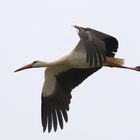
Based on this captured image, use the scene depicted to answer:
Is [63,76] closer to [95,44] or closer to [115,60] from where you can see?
[115,60]

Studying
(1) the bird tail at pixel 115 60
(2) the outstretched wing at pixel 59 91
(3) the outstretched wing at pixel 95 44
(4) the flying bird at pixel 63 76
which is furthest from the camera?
(2) the outstretched wing at pixel 59 91

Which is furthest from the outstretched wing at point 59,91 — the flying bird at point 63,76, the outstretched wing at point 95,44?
the outstretched wing at point 95,44

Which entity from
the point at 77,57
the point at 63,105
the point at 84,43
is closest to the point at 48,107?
the point at 63,105

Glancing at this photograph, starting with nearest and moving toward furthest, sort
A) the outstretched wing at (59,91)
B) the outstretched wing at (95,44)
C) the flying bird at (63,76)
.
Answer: the outstretched wing at (95,44) → the flying bird at (63,76) → the outstretched wing at (59,91)

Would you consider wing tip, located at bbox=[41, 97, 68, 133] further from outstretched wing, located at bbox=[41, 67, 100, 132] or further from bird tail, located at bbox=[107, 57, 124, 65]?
bird tail, located at bbox=[107, 57, 124, 65]

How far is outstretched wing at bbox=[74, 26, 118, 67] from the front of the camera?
43.7 ft

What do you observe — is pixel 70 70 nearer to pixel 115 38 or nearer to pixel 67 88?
pixel 67 88

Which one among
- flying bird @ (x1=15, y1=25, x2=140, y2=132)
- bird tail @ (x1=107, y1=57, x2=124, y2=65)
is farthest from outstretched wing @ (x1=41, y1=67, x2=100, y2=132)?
bird tail @ (x1=107, y1=57, x2=124, y2=65)

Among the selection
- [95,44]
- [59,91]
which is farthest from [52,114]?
[95,44]

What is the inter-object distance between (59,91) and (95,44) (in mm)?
2615

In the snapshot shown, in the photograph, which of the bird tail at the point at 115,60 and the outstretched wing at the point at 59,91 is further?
the outstretched wing at the point at 59,91

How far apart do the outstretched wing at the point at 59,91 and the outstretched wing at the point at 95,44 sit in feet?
3.26

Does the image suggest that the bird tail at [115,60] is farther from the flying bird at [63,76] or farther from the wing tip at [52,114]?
the wing tip at [52,114]

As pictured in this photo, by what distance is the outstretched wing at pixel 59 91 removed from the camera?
15.8m
